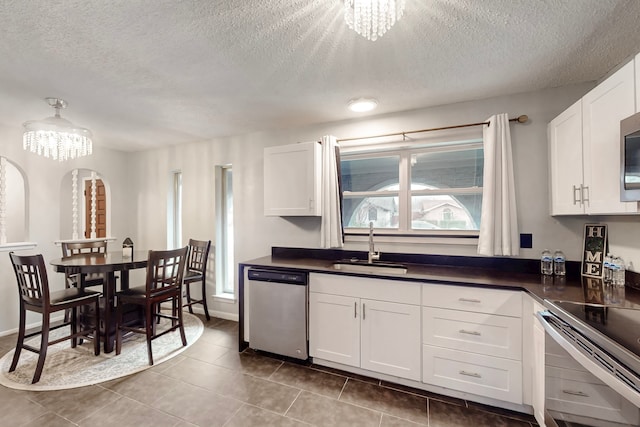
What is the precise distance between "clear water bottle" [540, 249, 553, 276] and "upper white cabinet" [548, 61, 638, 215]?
341mm

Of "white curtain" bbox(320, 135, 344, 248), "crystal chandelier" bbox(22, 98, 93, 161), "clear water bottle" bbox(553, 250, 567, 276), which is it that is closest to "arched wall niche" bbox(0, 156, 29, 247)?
"crystal chandelier" bbox(22, 98, 93, 161)

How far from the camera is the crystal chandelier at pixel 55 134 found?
2.24 metres

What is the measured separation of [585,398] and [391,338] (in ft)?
3.68

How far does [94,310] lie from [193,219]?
4.92ft

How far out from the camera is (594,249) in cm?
201

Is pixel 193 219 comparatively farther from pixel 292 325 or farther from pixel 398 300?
pixel 398 300

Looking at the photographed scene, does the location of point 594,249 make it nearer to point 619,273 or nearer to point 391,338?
point 619,273

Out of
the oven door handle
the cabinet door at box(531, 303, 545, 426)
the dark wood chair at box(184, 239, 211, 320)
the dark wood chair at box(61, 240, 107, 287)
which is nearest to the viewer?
the oven door handle

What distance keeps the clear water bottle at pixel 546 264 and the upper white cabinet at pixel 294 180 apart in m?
1.91

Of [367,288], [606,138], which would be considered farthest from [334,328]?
[606,138]

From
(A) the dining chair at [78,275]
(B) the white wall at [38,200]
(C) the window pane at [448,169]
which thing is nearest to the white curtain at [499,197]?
(C) the window pane at [448,169]

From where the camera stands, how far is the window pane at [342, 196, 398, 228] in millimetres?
2832

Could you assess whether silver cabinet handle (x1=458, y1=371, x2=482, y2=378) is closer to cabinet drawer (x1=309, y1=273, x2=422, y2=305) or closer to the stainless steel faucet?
cabinet drawer (x1=309, y1=273, x2=422, y2=305)

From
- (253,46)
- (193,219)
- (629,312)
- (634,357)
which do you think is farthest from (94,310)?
(629,312)
